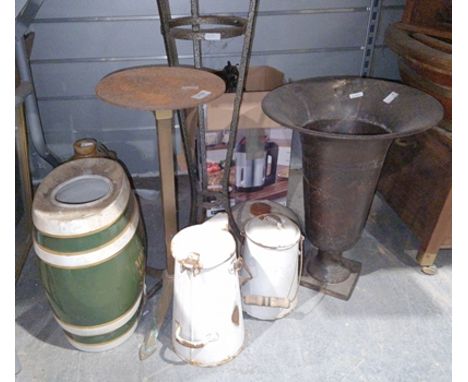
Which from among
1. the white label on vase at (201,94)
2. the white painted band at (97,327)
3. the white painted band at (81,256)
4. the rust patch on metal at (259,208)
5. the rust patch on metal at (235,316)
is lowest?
the white painted band at (97,327)

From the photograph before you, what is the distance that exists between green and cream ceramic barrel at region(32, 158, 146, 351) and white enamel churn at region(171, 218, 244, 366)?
0.18m

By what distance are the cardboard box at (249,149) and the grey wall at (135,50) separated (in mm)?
494

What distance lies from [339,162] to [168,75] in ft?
2.17

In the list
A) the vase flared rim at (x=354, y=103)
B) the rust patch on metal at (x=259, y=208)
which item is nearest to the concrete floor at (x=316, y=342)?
the rust patch on metal at (x=259, y=208)

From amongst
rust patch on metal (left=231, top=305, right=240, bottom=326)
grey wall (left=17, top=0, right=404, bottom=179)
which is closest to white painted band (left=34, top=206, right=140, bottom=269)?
rust patch on metal (left=231, top=305, right=240, bottom=326)

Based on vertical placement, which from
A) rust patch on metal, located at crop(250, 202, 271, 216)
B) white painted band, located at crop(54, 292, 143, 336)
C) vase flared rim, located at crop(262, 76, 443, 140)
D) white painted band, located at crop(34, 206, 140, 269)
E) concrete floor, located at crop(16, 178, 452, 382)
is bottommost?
concrete floor, located at crop(16, 178, 452, 382)

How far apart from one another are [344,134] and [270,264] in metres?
0.53

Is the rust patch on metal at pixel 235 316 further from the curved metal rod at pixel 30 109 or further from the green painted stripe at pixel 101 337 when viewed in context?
the curved metal rod at pixel 30 109

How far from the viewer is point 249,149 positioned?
2.12 metres

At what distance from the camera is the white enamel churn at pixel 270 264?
1.58 metres

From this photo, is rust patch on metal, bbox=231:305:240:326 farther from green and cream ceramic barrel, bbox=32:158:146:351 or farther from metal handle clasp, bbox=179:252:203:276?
green and cream ceramic barrel, bbox=32:158:146:351

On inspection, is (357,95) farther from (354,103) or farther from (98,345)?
(98,345)

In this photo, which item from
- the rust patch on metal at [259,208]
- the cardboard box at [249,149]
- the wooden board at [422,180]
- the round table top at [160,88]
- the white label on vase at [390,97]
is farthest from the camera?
the cardboard box at [249,149]

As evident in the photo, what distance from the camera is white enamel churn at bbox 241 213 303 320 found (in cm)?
158
